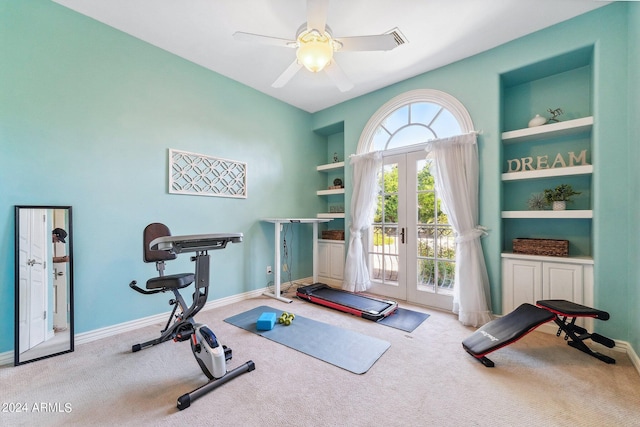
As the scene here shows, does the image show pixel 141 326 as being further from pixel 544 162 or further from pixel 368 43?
pixel 544 162

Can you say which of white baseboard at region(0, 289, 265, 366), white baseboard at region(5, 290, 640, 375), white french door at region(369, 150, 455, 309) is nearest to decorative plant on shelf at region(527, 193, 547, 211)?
→ white french door at region(369, 150, 455, 309)

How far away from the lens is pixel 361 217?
12.5 ft

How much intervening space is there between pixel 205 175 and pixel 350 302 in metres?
2.47

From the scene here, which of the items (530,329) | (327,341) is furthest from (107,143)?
(530,329)

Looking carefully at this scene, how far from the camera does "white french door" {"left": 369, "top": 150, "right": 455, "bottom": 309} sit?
3.19m

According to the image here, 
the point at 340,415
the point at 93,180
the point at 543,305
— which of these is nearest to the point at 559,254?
the point at 543,305

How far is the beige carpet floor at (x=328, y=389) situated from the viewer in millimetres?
1466

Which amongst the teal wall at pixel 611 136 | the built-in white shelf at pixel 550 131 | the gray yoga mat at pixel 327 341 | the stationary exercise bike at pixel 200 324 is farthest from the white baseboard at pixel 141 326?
the built-in white shelf at pixel 550 131

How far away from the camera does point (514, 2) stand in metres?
2.22

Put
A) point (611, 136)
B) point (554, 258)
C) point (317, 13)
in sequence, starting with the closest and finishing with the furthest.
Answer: point (317, 13) → point (611, 136) → point (554, 258)

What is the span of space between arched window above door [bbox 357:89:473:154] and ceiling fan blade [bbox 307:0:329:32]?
194cm

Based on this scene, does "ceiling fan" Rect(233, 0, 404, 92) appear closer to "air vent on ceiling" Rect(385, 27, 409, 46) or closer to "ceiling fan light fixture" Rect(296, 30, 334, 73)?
"ceiling fan light fixture" Rect(296, 30, 334, 73)

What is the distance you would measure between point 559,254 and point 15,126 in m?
5.01

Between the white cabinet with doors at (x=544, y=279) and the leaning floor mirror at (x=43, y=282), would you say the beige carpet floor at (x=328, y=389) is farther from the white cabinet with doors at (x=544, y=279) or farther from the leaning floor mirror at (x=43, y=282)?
the white cabinet with doors at (x=544, y=279)
